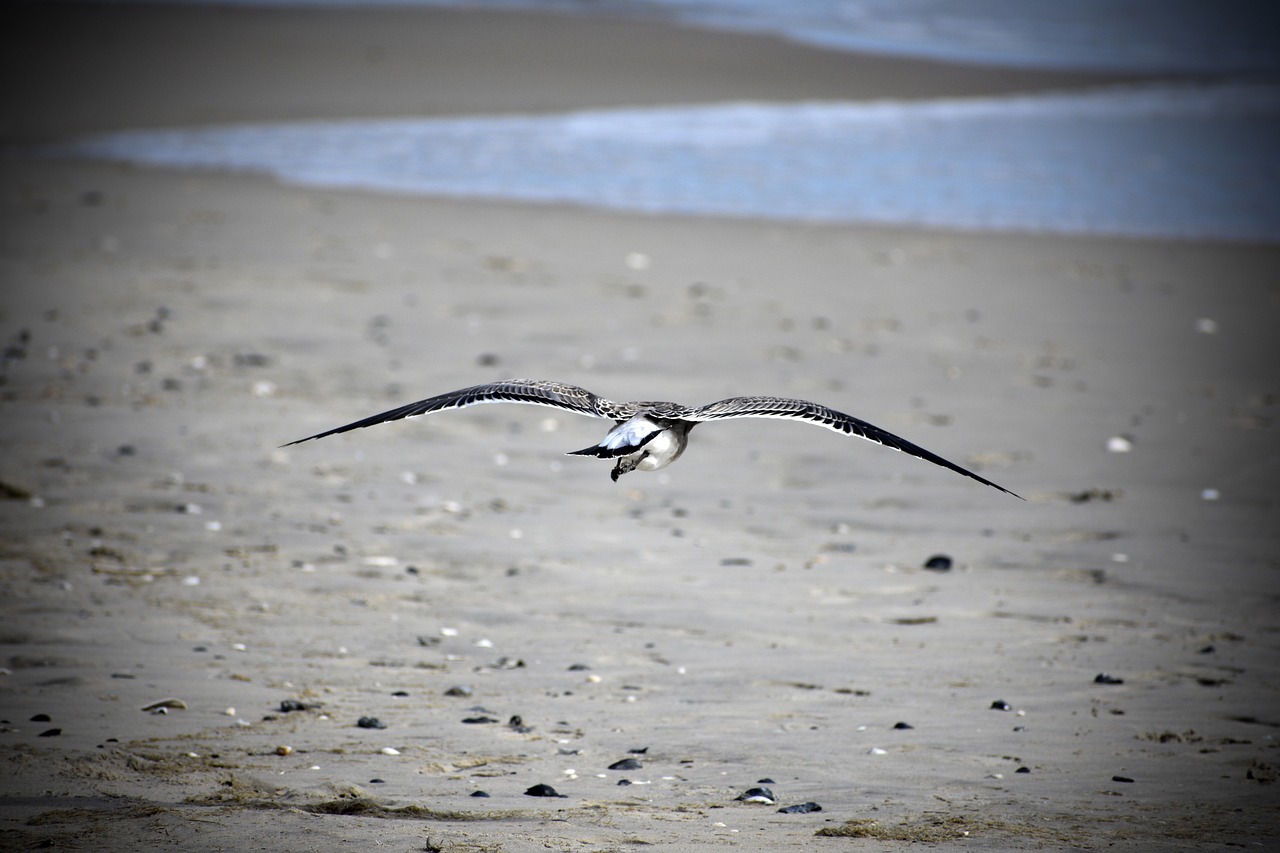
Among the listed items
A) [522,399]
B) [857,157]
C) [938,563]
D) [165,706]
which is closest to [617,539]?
[938,563]

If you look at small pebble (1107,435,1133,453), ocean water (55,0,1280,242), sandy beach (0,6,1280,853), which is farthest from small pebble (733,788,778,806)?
ocean water (55,0,1280,242)

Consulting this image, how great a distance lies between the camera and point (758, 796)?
6.20 meters

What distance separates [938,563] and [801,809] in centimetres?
327

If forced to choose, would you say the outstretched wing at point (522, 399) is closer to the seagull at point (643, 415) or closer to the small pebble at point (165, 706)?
the seagull at point (643, 415)

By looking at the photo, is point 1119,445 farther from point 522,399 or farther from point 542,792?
point 542,792

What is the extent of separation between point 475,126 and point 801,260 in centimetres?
1029

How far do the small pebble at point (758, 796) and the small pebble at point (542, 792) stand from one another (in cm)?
78

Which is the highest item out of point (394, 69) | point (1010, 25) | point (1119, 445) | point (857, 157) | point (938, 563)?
point (1010, 25)

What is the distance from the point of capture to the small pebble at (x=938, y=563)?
356 inches

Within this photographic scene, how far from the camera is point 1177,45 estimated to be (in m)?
37.2

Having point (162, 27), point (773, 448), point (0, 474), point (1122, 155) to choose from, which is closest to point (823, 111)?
point (1122, 155)

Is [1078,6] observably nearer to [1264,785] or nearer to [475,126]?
[475,126]

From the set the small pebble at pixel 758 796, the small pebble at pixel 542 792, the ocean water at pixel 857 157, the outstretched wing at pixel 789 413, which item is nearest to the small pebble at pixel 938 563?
the outstretched wing at pixel 789 413

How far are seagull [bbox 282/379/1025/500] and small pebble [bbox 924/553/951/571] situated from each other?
266cm
